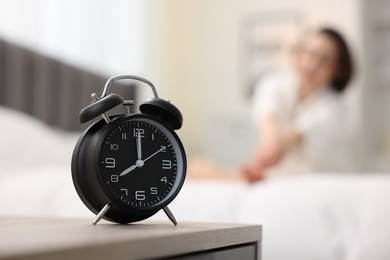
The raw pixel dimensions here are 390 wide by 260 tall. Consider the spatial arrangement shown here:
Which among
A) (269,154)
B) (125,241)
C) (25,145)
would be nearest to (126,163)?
(125,241)

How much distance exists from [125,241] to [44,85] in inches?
97.4

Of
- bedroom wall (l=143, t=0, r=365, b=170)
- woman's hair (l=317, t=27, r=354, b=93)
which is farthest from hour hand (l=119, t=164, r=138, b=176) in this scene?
bedroom wall (l=143, t=0, r=365, b=170)

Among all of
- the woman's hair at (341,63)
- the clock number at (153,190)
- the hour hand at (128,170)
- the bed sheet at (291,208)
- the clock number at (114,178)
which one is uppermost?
the woman's hair at (341,63)

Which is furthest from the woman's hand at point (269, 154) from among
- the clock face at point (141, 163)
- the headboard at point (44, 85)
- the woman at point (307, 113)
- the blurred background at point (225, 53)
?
the clock face at point (141, 163)

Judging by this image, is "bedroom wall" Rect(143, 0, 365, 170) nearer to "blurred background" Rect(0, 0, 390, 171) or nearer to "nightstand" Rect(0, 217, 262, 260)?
"blurred background" Rect(0, 0, 390, 171)

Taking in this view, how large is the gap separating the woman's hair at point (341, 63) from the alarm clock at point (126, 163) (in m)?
2.26

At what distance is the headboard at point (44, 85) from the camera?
292cm

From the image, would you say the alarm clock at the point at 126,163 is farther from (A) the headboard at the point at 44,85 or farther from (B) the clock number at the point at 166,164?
(A) the headboard at the point at 44,85

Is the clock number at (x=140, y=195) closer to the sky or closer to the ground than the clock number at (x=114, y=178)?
closer to the ground

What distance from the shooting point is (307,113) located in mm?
3045

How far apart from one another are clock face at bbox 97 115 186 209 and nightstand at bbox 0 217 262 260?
0.04 metres

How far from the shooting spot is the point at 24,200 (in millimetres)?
1991

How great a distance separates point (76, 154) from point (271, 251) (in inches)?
33.2

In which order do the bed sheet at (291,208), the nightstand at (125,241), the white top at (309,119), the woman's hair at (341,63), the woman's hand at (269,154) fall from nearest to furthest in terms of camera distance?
1. the nightstand at (125,241)
2. the bed sheet at (291,208)
3. the woman's hand at (269,154)
4. the white top at (309,119)
5. the woman's hair at (341,63)
